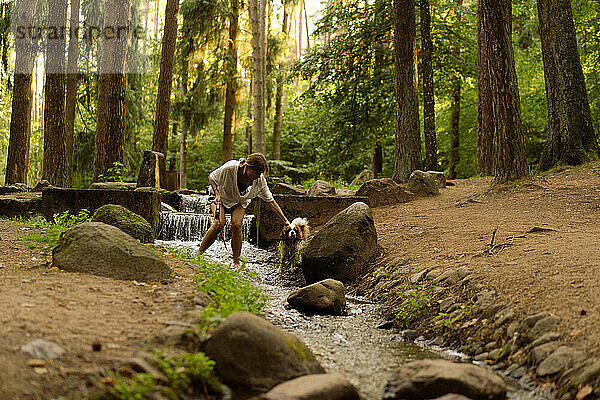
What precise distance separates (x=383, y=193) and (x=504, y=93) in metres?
3.25

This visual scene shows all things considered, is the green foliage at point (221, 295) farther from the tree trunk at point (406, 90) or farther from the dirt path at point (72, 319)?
the tree trunk at point (406, 90)

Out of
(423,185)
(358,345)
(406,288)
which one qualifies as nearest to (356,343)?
(358,345)

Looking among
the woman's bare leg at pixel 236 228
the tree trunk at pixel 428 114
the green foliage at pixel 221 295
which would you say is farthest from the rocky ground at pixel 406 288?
the tree trunk at pixel 428 114

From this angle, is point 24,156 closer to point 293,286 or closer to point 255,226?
point 255,226

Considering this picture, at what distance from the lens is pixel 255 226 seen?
Result: 36.4 ft

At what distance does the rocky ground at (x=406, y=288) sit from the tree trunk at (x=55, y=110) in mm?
6506

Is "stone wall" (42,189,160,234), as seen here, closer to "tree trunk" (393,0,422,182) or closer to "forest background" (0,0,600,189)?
"forest background" (0,0,600,189)

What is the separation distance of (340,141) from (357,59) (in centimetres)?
280

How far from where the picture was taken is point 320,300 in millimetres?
5750

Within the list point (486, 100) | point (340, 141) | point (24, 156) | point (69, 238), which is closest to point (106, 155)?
point (24, 156)

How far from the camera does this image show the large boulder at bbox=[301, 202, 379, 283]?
7.27 meters

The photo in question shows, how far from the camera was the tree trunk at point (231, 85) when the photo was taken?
68.5 feet

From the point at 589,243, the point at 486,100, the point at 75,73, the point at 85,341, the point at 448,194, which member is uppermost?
the point at 75,73

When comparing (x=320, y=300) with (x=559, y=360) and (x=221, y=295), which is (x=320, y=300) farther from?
(x=559, y=360)
